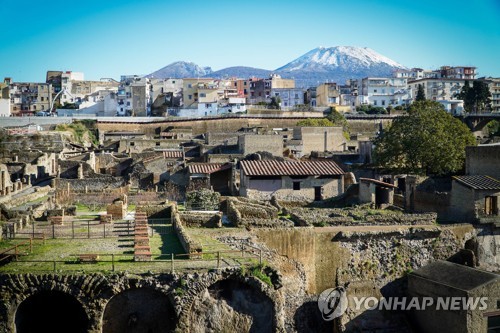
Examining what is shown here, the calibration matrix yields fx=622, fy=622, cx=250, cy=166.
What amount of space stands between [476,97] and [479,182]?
6564 centimetres

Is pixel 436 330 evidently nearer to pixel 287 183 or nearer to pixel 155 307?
pixel 155 307

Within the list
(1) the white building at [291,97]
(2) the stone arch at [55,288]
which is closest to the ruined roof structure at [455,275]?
(2) the stone arch at [55,288]

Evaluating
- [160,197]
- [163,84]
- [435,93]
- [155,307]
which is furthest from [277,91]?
[155,307]

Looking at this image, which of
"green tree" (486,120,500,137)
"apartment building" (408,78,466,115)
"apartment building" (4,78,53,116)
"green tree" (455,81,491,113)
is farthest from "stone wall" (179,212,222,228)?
"apartment building" (408,78,466,115)

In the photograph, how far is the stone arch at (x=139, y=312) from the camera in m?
15.7

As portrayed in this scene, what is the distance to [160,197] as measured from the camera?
30000 mm

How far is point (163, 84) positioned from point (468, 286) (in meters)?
81.9

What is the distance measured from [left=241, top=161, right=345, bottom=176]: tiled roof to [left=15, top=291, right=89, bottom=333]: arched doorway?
12660mm

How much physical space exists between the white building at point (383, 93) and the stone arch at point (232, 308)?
85.6m

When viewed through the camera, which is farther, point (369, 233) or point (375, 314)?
point (369, 233)

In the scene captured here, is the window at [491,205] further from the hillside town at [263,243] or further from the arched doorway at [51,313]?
the arched doorway at [51,313]

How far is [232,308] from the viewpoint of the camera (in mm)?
16266

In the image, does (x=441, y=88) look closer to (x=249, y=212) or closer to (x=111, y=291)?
(x=249, y=212)

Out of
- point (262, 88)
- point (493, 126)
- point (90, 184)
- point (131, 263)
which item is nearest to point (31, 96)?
point (262, 88)
